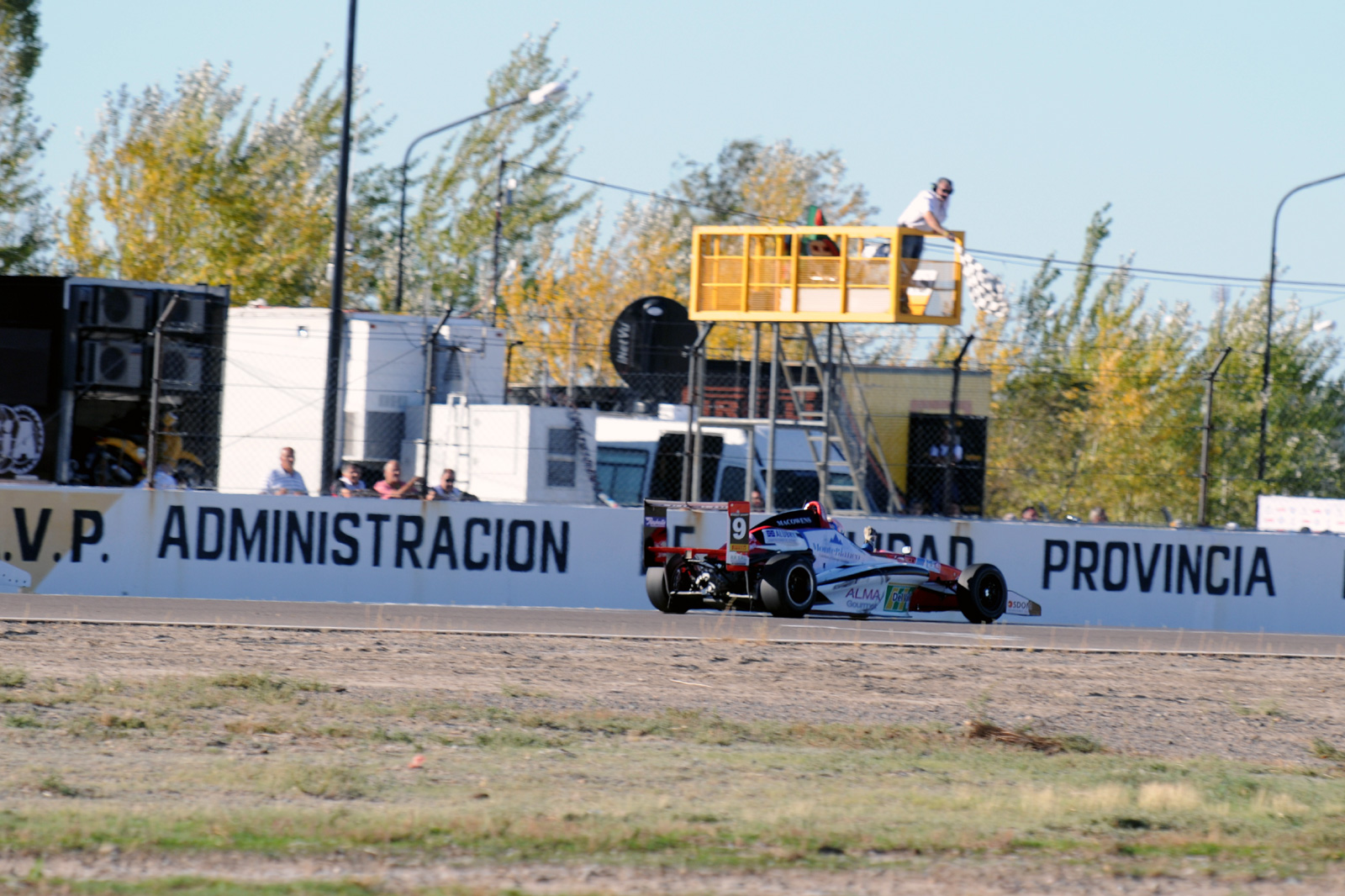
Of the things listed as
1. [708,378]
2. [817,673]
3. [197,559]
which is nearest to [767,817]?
[817,673]

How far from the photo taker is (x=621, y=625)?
16.5m

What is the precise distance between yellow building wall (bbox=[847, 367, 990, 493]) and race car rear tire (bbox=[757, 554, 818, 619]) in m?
7.69

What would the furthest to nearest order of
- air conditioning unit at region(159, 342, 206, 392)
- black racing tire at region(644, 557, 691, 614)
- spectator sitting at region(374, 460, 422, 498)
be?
1. air conditioning unit at region(159, 342, 206, 392)
2. spectator sitting at region(374, 460, 422, 498)
3. black racing tire at region(644, 557, 691, 614)

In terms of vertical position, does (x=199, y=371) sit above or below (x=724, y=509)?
above

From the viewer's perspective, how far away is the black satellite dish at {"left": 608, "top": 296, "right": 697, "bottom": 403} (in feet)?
80.6

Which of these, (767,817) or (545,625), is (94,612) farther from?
(767,817)

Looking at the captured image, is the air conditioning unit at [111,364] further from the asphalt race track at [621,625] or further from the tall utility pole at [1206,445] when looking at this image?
the tall utility pole at [1206,445]

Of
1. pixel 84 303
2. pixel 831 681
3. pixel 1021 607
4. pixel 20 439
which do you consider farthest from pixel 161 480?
pixel 1021 607

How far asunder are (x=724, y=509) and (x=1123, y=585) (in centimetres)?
539

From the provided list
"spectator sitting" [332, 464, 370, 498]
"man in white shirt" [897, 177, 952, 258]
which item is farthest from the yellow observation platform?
"spectator sitting" [332, 464, 370, 498]

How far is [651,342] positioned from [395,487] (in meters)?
7.96

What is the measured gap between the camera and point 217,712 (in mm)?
9883

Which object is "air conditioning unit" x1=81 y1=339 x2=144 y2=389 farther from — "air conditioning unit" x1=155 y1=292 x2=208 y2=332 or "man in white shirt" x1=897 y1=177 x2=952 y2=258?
"man in white shirt" x1=897 y1=177 x2=952 y2=258

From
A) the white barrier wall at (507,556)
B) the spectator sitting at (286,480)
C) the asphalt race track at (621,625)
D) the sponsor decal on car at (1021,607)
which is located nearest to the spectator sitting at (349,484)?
the spectator sitting at (286,480)
